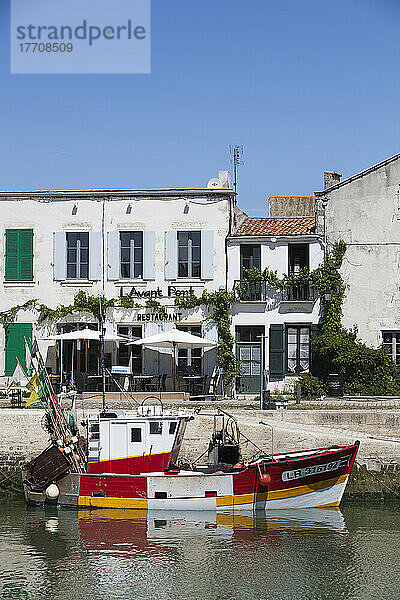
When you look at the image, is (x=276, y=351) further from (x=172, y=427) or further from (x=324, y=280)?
(x=172, y=427)

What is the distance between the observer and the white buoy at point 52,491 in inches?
827

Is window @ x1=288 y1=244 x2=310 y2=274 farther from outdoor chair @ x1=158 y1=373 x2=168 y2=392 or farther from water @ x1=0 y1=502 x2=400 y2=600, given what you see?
water @ x1=0 y1=502 x2=400 y2=600

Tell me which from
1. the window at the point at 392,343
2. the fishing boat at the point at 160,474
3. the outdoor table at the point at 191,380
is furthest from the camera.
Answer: the window at the point at 392,343

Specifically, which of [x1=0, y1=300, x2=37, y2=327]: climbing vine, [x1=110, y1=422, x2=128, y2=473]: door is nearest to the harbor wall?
[x1=110, y1=422, x2=128, y2=473]: door

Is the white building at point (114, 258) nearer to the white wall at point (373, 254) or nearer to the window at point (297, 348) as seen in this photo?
the window at point (297, 348)

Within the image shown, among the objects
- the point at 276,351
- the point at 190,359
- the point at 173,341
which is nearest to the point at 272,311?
the point at 276,351

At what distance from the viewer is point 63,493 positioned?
21.2 metres

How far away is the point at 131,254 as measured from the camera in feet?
95.2

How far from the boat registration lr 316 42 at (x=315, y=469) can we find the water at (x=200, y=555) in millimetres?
889

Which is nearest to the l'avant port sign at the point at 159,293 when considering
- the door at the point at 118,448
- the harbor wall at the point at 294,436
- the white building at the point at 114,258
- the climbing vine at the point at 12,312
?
the white building at the point at 114,258

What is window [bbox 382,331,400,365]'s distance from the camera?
91.4ft

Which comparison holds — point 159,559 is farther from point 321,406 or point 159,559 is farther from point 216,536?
point 321,406

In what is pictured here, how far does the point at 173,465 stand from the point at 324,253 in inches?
405

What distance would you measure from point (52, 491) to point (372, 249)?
13353 millimetres
